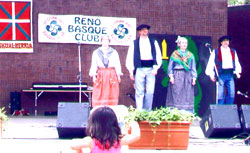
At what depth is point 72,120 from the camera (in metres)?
9.35

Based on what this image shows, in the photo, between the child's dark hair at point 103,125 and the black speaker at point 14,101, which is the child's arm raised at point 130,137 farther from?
the black speaker at point 14,101

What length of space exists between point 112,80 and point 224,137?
7.22 ft

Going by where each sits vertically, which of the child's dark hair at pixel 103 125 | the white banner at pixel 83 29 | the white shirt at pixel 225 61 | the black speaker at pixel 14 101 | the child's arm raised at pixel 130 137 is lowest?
the black speaker at pixel 14 101

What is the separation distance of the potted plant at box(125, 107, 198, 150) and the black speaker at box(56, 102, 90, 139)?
104 centimetres

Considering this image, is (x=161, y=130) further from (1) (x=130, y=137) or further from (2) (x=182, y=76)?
(1) (x=130, y=137)

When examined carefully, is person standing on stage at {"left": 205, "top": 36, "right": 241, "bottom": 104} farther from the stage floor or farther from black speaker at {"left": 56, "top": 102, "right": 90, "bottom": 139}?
black speaker at {"left": 56, "top": 102, "right": 90, "bottom": 139}

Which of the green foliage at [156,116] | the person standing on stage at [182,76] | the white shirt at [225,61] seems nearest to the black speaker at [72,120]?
the green foliage at [156,116]

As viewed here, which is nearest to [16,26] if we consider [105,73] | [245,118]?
[105,73]

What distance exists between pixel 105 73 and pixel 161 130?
2.49m

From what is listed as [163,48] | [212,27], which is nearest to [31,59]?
[163,48]

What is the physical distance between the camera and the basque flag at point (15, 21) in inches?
588

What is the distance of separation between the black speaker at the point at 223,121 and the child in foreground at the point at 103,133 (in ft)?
16.6

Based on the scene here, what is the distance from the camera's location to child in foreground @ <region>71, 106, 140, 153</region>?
4656 mm

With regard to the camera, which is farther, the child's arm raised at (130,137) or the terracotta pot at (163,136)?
the terracotta pot at (163,136)
